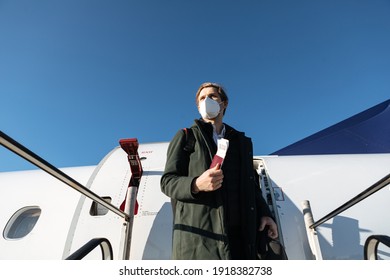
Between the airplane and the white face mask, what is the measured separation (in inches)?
48.5

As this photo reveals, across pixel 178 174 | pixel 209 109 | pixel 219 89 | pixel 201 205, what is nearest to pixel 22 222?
pixel 178 174

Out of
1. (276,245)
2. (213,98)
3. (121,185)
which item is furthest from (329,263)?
(121,185)

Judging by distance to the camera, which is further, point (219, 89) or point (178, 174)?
point (219, 89)

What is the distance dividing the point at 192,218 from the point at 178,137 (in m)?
0.70

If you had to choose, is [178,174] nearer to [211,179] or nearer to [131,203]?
[211,179]

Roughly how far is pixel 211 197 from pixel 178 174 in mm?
324

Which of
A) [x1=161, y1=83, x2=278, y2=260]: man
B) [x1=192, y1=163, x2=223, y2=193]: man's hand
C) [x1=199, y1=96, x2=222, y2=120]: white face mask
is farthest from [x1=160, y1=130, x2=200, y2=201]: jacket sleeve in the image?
[x1=199, y1=96, x2=222, y2=120]: white face mask

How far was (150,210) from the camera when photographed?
3123mm

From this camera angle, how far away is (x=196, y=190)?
1727 mm

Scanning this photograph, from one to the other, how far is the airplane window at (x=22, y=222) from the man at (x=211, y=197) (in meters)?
2.57

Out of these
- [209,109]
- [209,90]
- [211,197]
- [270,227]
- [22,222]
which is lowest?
[270,227]

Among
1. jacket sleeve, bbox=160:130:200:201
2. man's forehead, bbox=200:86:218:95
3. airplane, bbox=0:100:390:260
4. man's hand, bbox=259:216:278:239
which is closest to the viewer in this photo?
jacket sleeve, bbox=160:130:200:201

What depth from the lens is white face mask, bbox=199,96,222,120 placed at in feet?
7.47

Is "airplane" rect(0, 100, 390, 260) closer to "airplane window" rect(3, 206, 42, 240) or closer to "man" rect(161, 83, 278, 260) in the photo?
"airplane window" rect(3, 206, 42, 240)
